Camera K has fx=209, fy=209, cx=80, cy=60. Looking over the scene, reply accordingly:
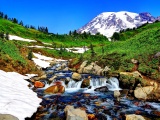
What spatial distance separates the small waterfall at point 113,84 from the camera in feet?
103

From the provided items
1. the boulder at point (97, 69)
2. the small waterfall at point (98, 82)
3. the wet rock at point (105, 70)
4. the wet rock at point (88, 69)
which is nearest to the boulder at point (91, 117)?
the small waterfall at point (98, 82)

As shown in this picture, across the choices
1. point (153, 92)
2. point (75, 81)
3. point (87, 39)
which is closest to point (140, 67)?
point (153, 92)

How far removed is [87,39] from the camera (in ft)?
605

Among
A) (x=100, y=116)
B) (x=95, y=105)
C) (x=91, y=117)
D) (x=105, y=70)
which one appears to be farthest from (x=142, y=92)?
(x=105, y=70)

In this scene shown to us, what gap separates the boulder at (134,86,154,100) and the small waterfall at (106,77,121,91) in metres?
4.76

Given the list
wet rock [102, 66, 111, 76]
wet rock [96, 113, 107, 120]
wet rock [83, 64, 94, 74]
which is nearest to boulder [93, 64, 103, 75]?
wet rock [83, 64, 94, 74]

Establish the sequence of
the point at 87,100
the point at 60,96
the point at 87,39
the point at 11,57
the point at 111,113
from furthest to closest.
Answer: the point at 87,39 → the point at 11,57 → the point at 60,96 → the point at 87,100 → the point at 111,113

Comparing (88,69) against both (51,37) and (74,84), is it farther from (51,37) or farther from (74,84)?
(51,37)

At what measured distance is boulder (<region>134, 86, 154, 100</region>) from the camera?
25.9 metres

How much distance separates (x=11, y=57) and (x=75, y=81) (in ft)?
47.1

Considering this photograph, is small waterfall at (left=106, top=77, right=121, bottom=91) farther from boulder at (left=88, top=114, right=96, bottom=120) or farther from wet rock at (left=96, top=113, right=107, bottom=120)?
boulder at (left=88, top=114, right=96, bottom=120)

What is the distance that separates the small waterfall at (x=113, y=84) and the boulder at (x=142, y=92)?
188 inches

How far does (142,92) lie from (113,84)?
6.28 meters

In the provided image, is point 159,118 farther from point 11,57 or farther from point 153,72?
point 11,57
